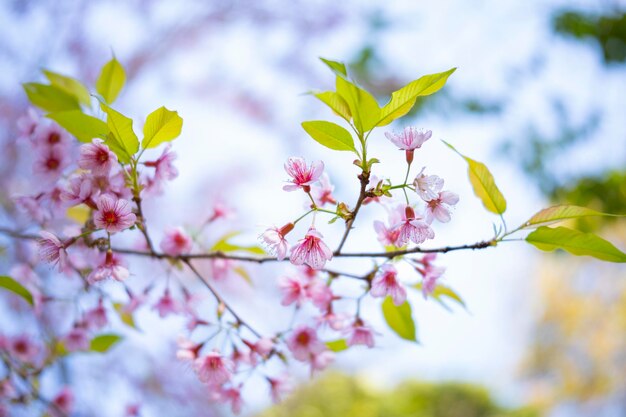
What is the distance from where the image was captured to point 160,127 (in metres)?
0.44

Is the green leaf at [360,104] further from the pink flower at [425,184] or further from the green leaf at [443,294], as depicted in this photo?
the green leaf at [443,294]

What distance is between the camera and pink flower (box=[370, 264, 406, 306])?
0.47 metres

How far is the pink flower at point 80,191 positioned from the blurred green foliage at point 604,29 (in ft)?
6.13

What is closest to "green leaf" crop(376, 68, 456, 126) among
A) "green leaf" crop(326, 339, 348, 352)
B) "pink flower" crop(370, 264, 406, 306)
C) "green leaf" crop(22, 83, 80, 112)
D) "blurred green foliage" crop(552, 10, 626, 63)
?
"pink flower" crop(370, 264, 406, 306)

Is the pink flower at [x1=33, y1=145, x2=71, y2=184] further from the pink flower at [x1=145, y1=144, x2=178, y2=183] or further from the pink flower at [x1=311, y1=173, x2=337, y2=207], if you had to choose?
the pink flower at [x1=311, y1=173, x2=337, y2=207]

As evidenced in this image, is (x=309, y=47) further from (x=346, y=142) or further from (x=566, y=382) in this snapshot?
(x=566, y=382)

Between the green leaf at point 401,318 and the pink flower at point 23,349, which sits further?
the pink flower at point 23,349

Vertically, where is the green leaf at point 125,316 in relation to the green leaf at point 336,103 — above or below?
below

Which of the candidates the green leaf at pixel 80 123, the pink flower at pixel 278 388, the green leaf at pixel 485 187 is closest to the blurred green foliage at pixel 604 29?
the green leaf at pixel 485 187

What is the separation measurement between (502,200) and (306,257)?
0.66 ft

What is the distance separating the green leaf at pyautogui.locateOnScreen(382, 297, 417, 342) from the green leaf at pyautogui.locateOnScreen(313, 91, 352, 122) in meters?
0.20

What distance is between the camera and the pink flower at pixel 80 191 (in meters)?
0.46

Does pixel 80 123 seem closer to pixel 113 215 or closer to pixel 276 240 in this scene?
pixel 113 215

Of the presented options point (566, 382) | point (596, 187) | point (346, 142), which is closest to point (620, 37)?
point (596, 187)
